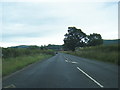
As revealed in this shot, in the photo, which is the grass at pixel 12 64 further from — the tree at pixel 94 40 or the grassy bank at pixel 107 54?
the tree at pixel 94 40

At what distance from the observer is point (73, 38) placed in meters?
122

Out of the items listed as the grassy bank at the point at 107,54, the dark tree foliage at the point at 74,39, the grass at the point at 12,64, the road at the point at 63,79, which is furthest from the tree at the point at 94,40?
the road at the point at 63,79

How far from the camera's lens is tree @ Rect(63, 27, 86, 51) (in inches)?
4761

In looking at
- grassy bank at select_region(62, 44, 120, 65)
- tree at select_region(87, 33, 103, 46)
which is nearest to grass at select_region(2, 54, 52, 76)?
grassy bank at select_region(62, 44, 120, 65)

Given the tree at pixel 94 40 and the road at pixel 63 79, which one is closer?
the road at pixel 63 79

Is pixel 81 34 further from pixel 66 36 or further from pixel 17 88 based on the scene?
pixel 17 88

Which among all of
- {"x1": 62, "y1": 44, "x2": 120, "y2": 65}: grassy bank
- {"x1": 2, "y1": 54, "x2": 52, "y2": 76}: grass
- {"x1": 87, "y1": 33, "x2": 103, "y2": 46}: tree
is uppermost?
{"x1": 87, "y1": 33, "x2": 103, "y2": 46}: tree

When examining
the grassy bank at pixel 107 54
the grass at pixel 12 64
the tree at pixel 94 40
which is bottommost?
the grass at pixel 12 64

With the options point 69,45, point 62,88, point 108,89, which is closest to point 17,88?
point 62,88

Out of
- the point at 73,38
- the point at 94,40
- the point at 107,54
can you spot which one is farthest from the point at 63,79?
the point at 94,40

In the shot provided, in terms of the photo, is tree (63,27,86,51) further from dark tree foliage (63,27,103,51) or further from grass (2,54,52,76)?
grass (2,54,52,76)

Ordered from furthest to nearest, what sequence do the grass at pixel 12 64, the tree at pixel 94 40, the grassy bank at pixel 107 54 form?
the tree at pixel 94 40 < the grassy bank at pixel 107 54 < the grass at pixel 12 64

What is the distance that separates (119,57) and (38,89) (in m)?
21.6

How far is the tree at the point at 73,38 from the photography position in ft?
397
